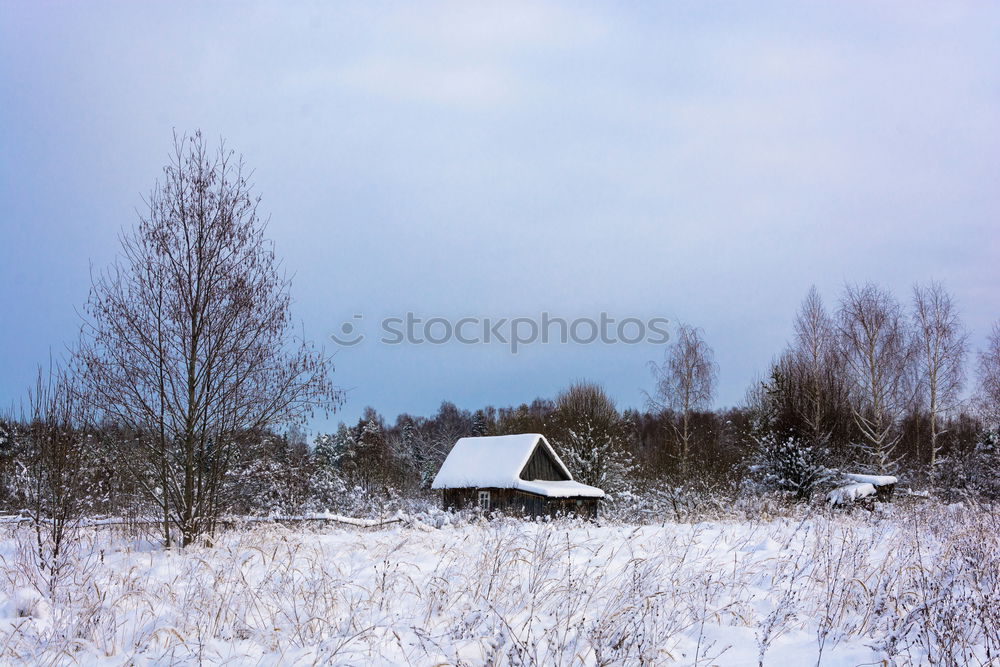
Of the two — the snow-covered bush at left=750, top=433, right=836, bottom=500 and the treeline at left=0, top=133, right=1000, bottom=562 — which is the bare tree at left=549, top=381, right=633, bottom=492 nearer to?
the treeline at left=0, top=133, right=1000, bottom=562

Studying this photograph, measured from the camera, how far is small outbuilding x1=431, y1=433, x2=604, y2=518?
26.7m

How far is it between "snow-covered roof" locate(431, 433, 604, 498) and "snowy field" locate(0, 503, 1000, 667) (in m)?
20.4

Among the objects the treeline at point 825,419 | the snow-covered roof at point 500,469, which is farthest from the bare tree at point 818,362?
the snow-covered roof at point 500,469

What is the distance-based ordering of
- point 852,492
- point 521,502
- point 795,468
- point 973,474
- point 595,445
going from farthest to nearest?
point 595,445 → point 521,502 → point 973,474 → point 795,468 → point 852,492

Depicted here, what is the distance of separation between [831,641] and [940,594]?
4.88 feet

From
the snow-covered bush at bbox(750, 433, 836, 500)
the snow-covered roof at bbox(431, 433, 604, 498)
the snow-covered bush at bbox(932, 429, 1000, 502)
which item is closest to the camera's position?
the snow-covered bush at bbox(932, 429, 1000, 502)

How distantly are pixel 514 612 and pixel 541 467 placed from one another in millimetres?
25103

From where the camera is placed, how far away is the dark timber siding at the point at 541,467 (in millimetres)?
28359

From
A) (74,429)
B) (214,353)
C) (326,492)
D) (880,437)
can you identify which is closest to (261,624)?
(74,429)

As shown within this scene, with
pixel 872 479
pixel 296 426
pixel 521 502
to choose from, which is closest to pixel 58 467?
pixel 296 426

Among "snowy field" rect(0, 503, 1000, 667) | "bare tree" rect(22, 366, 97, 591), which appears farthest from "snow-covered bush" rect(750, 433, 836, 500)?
"bare tree" rect(22, 366, 97, 591)

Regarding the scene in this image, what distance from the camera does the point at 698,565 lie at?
5.98 m

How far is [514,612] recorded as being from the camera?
4.55 meters

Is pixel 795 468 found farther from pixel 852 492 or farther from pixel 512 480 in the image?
pixel 512 480
